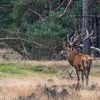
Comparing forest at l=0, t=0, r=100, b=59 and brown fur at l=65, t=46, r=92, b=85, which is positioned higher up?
brown fur at l=65, t=46, r=92, b=85

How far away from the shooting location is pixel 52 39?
3042 cm

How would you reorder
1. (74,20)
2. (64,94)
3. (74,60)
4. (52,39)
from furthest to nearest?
(74,20)
(52,39)
(74,60)
(64,94)

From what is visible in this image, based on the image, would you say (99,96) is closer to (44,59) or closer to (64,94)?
(64,94)

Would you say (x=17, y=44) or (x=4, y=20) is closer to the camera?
(x=17, y=44)

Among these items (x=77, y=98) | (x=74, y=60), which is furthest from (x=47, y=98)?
(x=74, y=60)

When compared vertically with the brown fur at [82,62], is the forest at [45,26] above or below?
below

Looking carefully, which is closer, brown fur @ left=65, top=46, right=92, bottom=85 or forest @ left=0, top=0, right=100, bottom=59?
brown fur @ left=65, top=46, right=92, bottom=85

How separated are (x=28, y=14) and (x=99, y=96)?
83.6 ft

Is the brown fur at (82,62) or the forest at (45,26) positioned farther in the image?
the forest at (45,26)

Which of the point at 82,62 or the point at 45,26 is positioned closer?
the point at 82,62

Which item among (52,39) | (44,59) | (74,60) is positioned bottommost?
(44,59)

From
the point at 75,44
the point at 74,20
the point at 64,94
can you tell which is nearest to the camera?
the point at 64,94

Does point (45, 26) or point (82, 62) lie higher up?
point (82, 62)

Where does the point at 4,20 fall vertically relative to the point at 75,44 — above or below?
below
